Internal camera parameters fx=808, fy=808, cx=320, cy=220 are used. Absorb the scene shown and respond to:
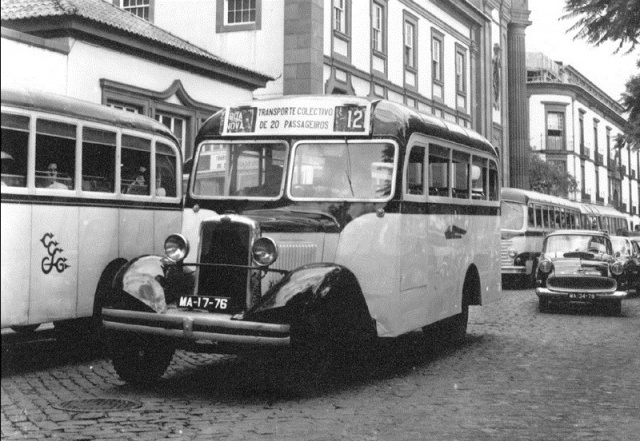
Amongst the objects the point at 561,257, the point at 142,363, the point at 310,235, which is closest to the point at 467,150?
the point at 310,235

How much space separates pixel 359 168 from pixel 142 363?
2.80 metres

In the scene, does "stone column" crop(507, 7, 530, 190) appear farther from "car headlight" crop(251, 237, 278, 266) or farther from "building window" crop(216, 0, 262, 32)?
"car headlight" crop(251, 237, 278, 266)

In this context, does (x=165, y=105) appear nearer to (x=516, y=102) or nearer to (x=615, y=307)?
(x=615, y=307)

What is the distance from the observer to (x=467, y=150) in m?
10.5

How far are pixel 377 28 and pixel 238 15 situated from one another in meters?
6.32

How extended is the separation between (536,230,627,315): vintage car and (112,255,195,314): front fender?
10.4m

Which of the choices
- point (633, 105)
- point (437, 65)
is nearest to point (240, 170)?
point (633, 105)

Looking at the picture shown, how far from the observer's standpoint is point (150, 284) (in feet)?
23.3

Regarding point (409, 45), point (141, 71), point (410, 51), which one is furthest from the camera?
point (410, 51)

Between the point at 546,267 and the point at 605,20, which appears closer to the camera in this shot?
the point at 605,20

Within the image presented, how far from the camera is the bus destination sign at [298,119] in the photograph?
8086mm

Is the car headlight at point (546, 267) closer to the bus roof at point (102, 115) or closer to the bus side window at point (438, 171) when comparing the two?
the bus side window at point (438, 171)

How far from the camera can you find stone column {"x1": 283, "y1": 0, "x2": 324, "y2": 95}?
2270 cm

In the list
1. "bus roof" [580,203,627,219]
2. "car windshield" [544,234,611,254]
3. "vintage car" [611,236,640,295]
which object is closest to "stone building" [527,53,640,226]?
"bus roof" [580,203,627,219]
